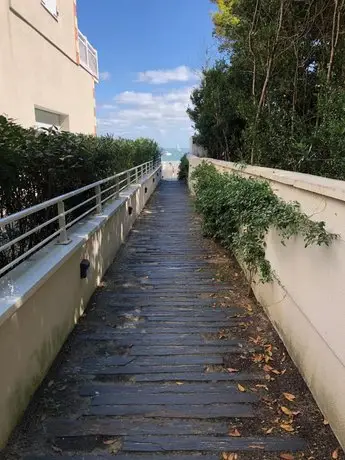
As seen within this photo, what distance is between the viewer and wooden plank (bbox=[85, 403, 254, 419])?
2.46 meters

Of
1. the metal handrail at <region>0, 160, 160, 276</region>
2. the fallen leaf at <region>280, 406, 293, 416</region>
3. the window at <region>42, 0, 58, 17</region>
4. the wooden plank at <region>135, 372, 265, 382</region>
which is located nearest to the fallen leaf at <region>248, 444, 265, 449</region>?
the fallen leaf at <region>280, 406, 293, 416</region>

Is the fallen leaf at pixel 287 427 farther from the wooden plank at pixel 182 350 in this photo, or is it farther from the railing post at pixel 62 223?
the railing post at pixel 62 223

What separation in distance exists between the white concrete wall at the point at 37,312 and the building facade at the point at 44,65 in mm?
3501

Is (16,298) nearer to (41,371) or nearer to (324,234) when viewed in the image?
(41,371)

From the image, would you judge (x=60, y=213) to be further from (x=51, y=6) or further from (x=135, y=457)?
(x=51, y=6)

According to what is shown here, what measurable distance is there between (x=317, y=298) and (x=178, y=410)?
1.21 meters

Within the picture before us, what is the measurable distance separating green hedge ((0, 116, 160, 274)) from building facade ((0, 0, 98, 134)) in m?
2.29

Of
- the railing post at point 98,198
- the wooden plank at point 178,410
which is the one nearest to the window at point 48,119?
the railing post at point 98,198

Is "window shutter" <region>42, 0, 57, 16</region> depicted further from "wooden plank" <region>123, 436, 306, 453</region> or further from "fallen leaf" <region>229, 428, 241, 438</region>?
"fallen leaf" <region>229, 428, 241, 438</region>

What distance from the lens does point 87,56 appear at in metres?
12.2

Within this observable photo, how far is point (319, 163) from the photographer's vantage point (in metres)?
4.81

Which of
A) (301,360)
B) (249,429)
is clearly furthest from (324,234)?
(249,429)

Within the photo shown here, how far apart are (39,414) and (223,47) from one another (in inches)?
435

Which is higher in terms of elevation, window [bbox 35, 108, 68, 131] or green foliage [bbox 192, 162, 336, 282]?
window [bbox 35, 108, 68, 131]
